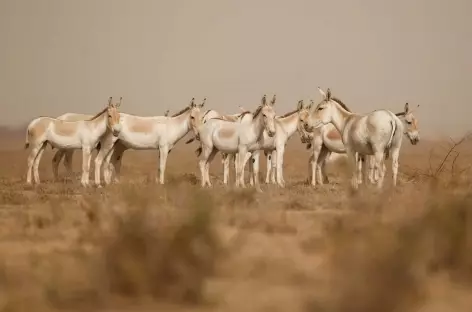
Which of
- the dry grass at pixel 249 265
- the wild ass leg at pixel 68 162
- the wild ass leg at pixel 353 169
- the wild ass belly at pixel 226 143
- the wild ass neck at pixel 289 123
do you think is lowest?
the dry grass at pixel 249 265

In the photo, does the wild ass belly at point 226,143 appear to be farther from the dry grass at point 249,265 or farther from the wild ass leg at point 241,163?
the dry grass at point 249,265

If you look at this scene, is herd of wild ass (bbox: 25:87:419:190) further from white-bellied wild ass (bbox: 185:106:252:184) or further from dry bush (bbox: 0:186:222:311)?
dry bush (bbox: 0:186:222:311)

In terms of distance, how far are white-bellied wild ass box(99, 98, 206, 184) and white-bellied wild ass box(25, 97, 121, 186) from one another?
363 millimetres

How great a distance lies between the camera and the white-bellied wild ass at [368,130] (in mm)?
12242

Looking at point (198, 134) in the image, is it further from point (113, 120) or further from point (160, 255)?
point (160, 255)

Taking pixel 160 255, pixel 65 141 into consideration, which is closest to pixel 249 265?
pixel 160 255

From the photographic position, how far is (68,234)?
667 centimetres

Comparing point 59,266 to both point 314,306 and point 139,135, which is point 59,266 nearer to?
point 314,306

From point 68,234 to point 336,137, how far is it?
12.0 m

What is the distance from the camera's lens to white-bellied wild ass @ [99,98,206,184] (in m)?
16.0

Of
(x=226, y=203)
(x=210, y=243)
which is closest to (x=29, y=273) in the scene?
(x=210, y=243)

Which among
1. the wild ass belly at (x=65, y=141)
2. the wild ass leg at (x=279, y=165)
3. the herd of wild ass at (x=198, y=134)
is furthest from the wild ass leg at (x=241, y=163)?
the wild ass belly at (x=65, y=141)

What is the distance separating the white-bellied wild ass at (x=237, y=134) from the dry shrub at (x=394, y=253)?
336 inches

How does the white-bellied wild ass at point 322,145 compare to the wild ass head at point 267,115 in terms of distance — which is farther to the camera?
the white-bellied wild ass at point 322,145
